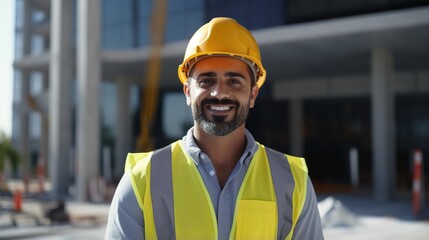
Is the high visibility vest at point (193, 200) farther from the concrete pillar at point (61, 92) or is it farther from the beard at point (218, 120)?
the concrete pillar at point (61, 92)

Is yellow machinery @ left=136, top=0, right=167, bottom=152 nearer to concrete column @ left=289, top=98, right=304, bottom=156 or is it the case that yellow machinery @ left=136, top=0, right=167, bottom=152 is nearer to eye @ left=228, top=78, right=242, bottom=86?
concrete column @ left=289, top=98, right=304, bottom=156

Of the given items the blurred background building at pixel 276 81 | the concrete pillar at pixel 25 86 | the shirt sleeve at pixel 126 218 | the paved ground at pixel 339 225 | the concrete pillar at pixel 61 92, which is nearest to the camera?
the shirt sleeve at pixel 126 218

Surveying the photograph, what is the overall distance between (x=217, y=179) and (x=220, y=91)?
0.39 meters

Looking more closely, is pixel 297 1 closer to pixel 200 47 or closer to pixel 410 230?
pixel 410 230

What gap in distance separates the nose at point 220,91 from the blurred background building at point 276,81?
1603cm

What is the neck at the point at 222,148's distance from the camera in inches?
87.0

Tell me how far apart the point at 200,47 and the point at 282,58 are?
21127 millimetres

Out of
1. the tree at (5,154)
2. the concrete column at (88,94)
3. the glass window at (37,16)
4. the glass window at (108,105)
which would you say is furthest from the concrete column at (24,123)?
the concrete column at (88,94)

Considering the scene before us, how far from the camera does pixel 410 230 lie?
12406 millimetres

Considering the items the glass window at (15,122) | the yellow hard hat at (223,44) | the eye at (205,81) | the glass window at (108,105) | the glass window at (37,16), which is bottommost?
the glass window at (15,122)

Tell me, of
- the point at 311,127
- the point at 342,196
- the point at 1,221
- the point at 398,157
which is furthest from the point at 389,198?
the point at 1,221

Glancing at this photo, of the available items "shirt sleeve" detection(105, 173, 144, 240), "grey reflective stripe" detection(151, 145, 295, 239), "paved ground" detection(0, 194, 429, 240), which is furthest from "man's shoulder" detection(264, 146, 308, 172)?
"paved ground" detection(0, 194, 429, 240)

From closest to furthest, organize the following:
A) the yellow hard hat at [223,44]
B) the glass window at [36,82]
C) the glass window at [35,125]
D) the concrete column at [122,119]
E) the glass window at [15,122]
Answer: the yellow hard hat at [223,44] → the concrete column at [122,119] → the glass window at [15,122] → the glass window at [35,125] → the glass window at [36,82]

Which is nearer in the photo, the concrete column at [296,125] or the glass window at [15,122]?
the concrete column at [296,125]
